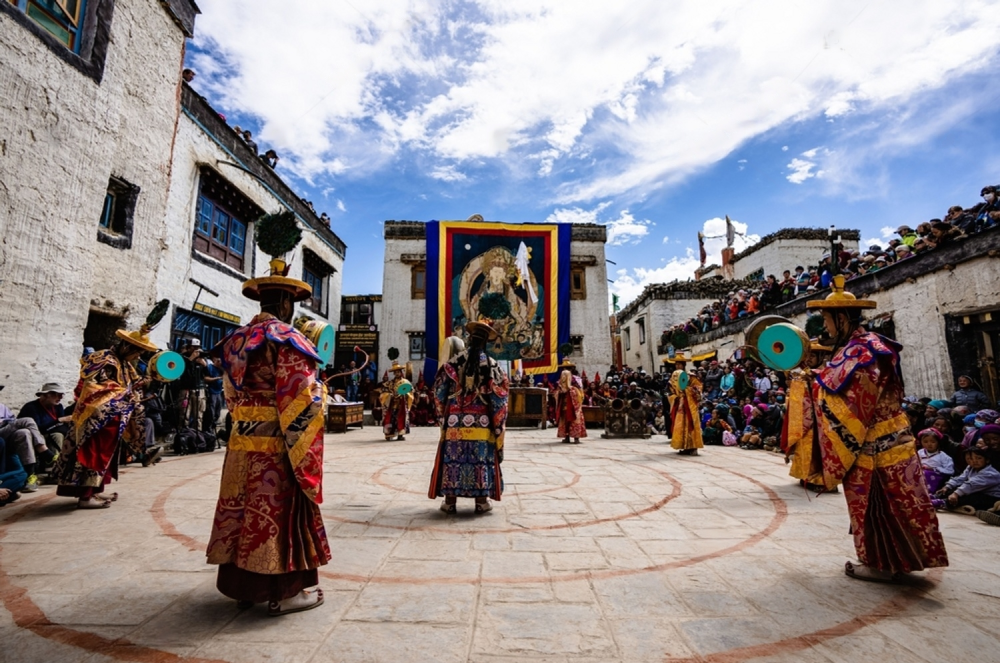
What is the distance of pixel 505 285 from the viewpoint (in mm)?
19422

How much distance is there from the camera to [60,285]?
23.3 ft

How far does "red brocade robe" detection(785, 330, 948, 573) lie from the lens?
3023 mm

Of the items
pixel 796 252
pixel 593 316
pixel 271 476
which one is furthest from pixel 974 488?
pixel 796 252

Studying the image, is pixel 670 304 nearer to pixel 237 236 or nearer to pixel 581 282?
pixel 581 282

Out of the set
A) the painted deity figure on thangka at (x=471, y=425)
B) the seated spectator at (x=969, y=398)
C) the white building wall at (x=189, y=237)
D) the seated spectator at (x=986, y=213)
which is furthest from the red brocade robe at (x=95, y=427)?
the seated spectator at (x=986, y=213)

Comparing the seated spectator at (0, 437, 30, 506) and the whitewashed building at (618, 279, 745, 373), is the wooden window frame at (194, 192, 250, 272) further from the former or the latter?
the whitewashed building at (618, 279, 745, 373)

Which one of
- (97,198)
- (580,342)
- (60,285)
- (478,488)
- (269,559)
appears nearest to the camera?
(269,559)

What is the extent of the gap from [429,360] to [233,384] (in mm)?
16427

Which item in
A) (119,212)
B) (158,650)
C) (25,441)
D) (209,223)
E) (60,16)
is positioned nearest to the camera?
(158,650)

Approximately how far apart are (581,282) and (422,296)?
7105 millimetres

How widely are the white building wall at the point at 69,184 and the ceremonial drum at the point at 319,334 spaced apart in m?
6.03

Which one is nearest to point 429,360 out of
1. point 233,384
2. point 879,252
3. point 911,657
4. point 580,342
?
point 580,342

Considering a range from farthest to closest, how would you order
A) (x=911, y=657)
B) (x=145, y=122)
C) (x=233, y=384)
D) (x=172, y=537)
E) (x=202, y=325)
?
(x=202, y=325), (x=145, y=122), (x=172, y=537), (x=233, y=384), (x=911, y=657)

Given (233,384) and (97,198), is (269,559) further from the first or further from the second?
(97,198)
